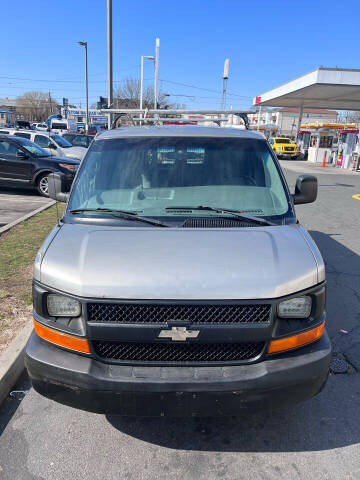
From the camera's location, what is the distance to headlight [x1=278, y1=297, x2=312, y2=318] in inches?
86.7

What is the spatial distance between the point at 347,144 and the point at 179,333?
2966 centimetres

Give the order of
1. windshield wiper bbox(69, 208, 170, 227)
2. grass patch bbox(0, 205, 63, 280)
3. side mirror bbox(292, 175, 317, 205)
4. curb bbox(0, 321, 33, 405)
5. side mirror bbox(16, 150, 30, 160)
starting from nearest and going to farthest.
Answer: windshield wiper bbox(69, 208, 170, 227) → curb bbox(0, 321, 33, 405) → side mirror bbox(292, 175, 317, 205) → grass patch bbox(0, 205, 63, 280) → side mirror bbox(16, 150, 30, 160)

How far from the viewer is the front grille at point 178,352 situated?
7.22 ft

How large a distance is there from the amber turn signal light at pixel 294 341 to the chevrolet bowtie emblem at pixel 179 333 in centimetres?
48

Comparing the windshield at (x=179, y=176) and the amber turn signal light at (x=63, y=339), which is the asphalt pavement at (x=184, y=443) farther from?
the windshield at (x=179, y=176)

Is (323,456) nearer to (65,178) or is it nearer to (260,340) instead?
(260,340)

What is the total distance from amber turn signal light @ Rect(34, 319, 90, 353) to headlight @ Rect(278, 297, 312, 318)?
3.86ft

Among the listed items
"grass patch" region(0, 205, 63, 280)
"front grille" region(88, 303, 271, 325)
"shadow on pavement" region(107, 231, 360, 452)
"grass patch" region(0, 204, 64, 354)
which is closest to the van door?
"grass patch" region(0, 205, 63, 280)

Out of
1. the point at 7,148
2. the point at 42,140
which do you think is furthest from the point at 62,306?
the point at 42,140

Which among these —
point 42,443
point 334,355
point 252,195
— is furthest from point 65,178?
point 334,355

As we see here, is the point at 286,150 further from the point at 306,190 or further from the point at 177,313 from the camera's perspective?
the point at 177,313

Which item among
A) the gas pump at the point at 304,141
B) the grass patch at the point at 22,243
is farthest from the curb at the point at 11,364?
the gas pump at the point at 304,141

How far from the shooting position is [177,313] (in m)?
2.13

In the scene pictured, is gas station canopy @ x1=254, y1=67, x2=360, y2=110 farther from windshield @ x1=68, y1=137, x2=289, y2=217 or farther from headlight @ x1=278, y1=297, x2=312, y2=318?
headlight @ x1=278, y1=297, x2=312, y2=318
